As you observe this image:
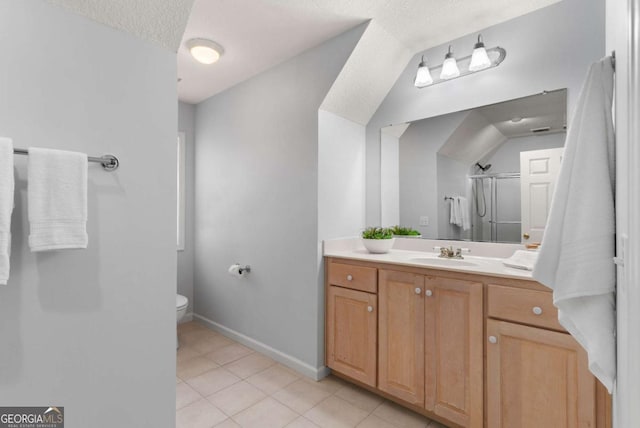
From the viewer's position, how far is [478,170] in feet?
7.09

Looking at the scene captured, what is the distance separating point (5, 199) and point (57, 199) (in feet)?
0.39

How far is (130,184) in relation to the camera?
1191 mm

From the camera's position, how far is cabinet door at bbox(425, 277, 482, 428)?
1.54 meters

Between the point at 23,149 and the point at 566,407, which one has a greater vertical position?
the point at 23,149

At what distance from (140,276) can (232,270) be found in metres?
1.57

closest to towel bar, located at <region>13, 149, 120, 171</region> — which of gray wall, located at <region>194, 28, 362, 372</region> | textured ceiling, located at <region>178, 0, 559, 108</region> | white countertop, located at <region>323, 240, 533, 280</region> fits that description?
textured ceiling, located at <region>178, 0, 559, 108</region>

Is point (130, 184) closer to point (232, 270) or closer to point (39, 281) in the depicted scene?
point (39, 281)

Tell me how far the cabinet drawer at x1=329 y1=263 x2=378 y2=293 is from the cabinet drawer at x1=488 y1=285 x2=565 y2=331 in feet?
2.26

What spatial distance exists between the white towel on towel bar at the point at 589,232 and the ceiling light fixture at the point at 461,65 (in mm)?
1264

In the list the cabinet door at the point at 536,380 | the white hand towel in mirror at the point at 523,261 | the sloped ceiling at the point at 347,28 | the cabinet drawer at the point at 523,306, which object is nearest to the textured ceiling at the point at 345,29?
the sloped ceiling at the point at 347,28

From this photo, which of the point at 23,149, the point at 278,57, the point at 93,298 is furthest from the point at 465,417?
the point at 278,57

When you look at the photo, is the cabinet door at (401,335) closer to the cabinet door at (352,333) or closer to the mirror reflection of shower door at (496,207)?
the cabinet door at (352,333)

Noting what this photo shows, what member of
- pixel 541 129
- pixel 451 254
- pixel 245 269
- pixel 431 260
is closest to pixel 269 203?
pixel 245 269

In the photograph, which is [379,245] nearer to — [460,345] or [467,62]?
[460,345]
